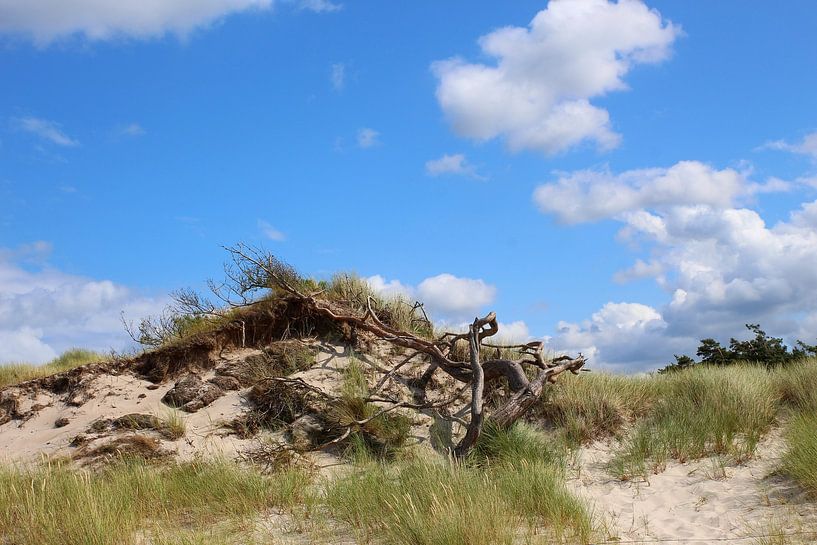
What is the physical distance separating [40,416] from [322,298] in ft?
17.8

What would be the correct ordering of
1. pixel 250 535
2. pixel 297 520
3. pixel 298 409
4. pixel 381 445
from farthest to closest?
pixel 298 409 → pixel 381 445 → pixel 297 520 → pixel 250 535

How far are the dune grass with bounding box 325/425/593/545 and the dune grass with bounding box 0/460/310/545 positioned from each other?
93cm

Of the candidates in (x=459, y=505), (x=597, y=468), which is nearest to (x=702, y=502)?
(x=597, y=468)

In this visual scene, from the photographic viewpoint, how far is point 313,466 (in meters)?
9.73

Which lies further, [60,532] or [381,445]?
[381,445]

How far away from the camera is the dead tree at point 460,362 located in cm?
1022

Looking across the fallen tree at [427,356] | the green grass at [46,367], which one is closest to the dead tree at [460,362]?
the fallen tree at [427,356]

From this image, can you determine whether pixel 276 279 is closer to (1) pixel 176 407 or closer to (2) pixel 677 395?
(1) pixel 176 407

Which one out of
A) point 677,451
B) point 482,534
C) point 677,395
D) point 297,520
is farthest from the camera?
point 677,395

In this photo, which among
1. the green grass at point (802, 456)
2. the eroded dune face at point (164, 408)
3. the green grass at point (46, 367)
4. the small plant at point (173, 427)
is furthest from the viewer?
the green grass at point (46, 367)

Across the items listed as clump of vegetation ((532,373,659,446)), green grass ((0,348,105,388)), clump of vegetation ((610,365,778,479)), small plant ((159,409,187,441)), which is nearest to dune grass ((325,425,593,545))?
clump of vegetation ((610,365,778,479))

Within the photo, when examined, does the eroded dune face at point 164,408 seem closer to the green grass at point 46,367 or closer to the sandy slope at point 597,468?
the sandy slope at point 597,468

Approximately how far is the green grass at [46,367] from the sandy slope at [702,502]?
11.2 meters

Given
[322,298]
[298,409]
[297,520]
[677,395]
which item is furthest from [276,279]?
[677,395]
